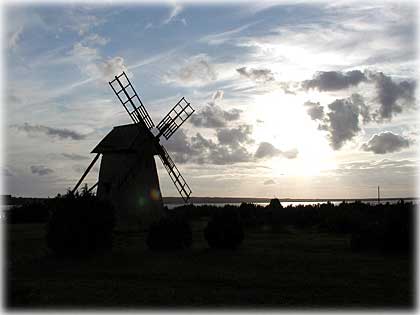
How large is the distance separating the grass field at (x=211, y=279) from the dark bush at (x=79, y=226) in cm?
74

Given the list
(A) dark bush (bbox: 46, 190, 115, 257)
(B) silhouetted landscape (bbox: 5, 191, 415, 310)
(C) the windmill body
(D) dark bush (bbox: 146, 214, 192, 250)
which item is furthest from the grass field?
(C) the windmill body

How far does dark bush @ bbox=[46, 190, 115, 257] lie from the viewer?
22.0m

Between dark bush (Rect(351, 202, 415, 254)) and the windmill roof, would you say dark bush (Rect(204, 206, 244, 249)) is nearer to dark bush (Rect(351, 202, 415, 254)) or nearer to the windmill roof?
dark bush (Rect(351, 202, 415, 254))

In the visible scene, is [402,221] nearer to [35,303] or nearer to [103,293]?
[103,293]

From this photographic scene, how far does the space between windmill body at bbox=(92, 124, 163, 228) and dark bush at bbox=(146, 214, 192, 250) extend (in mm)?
7726

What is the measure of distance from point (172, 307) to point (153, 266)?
6847 mm

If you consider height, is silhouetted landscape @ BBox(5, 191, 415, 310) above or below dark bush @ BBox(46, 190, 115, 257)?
below

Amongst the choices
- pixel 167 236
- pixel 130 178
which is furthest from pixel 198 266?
pixel 130 178

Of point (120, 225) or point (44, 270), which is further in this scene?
point (120, 225)

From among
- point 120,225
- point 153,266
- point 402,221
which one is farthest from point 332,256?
point 120,225

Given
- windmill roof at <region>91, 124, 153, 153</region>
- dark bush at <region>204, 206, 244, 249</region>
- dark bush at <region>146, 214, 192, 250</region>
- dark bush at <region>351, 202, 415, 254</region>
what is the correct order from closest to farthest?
dark bush at <region>351, 202, 415, 254</region> < dark bush at <region>146, 214, 192, 250</region> < dark bush at <region>204, 206, 244, 249</region> < windmill roof at <region>91, 124, 153, 153</region>

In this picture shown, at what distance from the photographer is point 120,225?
105ft

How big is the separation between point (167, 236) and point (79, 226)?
15.6ft

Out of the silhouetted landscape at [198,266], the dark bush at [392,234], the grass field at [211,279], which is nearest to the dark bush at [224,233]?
the silhouetted landscape at [198,266]
